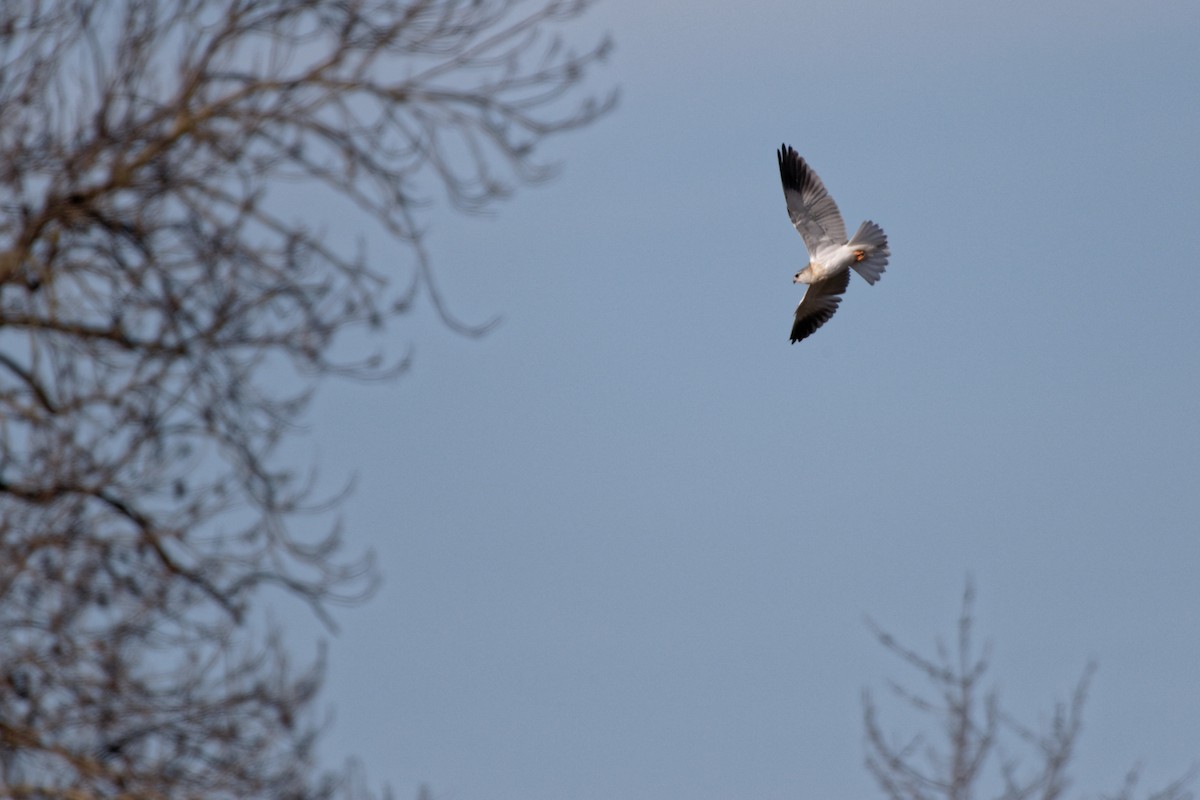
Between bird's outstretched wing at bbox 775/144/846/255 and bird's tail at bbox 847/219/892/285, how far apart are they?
155mm

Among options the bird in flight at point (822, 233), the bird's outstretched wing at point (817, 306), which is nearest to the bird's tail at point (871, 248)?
the bird in flight at point (822, 233)

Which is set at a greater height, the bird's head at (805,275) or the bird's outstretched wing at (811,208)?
the bird's outstretched wing at (811,208)

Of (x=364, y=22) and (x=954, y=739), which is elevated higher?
(x=364, y=22)

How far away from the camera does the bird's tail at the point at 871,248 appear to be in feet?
43.0

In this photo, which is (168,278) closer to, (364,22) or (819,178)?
(364,22)

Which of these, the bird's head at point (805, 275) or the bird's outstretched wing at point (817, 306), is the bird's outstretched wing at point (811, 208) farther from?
the bird's outstretched wing at point (817, 306)

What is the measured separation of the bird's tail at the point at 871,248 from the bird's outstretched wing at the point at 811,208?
6.1 inches

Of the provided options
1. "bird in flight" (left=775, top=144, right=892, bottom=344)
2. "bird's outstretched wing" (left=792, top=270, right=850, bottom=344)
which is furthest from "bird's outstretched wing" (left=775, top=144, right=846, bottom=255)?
"bird's outstretched wing" (left=792, top=270, right=850, bottom=344)

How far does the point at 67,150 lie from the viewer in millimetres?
4660

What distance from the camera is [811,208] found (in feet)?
43.5

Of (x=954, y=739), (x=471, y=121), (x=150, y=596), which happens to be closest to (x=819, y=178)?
(x=954, y=739)

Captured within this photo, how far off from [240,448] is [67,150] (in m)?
1.01

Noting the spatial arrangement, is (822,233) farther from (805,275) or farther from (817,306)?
(817,306)

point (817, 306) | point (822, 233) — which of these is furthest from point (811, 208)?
point (817, 306)
